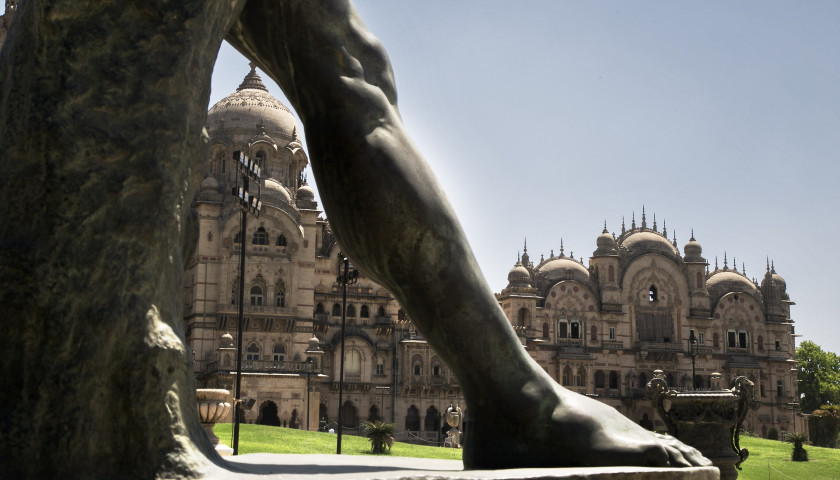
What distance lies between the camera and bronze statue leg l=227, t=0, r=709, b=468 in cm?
214

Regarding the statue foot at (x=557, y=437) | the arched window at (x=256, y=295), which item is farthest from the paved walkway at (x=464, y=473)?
the arched window at (x=256, y=295)

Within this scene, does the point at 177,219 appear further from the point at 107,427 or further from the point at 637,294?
the point at 637,294

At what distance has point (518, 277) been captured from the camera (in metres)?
48.1

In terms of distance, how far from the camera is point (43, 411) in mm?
1697

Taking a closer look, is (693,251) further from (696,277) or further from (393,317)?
(393,317)

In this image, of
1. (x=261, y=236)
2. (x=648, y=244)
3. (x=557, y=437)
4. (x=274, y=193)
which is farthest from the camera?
(x=648, y=244)

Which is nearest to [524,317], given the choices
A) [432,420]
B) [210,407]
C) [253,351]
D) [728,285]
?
[432,420]

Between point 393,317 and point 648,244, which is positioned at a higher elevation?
point 648,244

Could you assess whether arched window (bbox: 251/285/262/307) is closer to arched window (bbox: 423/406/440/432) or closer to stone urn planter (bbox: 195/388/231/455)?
arched window (bbox: 423/406/440/432)

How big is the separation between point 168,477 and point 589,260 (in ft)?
166

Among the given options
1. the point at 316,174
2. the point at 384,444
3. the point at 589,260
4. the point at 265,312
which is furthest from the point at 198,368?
the point at 316,174

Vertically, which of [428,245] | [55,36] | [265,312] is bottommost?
[428,245]

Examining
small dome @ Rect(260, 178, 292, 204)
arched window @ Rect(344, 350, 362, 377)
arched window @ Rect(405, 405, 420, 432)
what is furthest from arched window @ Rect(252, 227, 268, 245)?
arched window @ Rect(405, 405, 420, 432)

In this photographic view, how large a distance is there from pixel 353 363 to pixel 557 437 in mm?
41099
